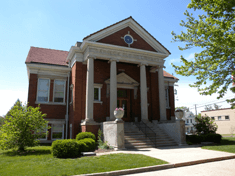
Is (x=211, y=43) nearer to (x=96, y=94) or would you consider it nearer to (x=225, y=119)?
(x=96, y=94)

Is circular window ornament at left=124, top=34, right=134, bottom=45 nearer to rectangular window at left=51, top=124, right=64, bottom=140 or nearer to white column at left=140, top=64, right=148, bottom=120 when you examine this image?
white column at left=140, top=64, right=148, bottom=120

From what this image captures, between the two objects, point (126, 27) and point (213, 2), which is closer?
point (213, 2)

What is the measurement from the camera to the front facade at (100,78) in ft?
52.7

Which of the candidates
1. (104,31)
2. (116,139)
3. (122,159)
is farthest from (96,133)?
(104,31)

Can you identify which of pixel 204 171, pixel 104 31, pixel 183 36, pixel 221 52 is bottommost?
pixel 204 171

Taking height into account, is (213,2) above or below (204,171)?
above

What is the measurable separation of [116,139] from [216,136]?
8437 millimetres

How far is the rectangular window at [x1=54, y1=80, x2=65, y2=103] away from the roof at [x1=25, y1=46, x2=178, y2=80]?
1997 millimetres

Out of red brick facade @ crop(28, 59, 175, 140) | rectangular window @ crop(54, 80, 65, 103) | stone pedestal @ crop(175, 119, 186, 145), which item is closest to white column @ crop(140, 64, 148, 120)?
red brick facade @ crop(28, 59, 175, 140)

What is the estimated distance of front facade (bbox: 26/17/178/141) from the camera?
1606 cm

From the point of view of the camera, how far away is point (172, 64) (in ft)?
43.0

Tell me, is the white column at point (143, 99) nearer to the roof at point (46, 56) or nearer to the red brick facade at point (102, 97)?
the red brick facade at point (102, 97)

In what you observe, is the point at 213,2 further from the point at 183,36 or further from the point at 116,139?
the point at 116,139

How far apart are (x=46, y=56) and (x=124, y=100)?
376 inches
